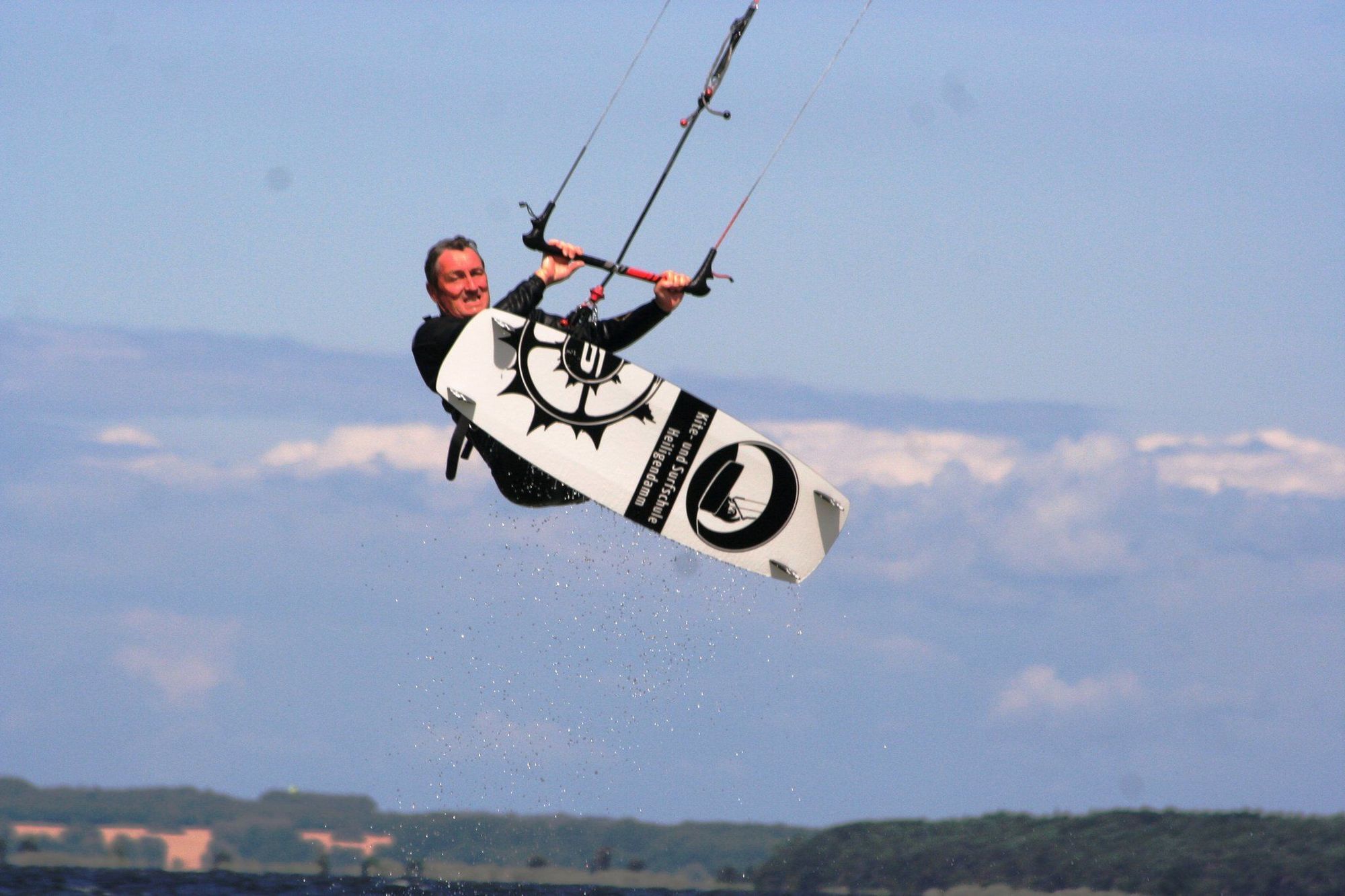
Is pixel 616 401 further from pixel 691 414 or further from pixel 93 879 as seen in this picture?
pixel 93 879

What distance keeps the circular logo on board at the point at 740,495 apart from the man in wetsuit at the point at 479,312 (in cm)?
86

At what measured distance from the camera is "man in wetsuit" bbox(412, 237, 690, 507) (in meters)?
11.3

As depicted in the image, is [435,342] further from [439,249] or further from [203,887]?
[203,887]

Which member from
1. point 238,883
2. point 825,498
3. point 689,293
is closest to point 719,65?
point 689,293

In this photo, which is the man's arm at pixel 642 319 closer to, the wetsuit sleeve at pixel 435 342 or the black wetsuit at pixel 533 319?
the black wetsuit at pixel 533 319

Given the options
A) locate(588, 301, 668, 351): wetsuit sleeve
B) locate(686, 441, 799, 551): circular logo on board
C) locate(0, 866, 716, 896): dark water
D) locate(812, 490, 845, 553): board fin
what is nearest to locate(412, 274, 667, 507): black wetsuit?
locate(588, 301, 668, 351): wetsuit sleeve

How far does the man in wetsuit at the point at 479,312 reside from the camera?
37.2 feet

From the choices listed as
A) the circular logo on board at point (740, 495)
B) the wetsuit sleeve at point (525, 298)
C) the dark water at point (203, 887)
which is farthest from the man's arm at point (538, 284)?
the dark water at point (203, 887)

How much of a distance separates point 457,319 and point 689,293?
5.40 feet

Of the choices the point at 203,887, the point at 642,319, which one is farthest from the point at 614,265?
the point at 203,887

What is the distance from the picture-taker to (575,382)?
11492 millimetres

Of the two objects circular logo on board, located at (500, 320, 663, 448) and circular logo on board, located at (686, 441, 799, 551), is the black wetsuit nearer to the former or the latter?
circular logo on board, located at (500, 320, 663, 448)

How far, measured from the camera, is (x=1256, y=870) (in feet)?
205

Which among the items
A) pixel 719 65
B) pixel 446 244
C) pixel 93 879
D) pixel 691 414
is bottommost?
pixel 93 879
